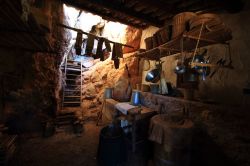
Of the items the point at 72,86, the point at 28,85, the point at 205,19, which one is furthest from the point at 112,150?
the point at 72,86

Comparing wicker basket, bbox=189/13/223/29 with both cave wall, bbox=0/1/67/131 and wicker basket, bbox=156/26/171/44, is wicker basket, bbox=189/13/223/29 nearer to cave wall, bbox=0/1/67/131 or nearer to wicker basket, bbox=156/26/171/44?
wicker basket, bbox=156/26/171/44

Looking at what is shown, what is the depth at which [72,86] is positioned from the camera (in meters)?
7.37

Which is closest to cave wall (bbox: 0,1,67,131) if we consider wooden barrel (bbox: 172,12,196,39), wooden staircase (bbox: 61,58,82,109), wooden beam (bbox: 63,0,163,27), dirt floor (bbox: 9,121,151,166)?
dirt floor (bbox: 9,121,151,166)

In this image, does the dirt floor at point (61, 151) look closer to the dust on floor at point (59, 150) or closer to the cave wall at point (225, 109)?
the dust on floor at point (59, 150)

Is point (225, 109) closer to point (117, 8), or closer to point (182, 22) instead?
point (182, 22)

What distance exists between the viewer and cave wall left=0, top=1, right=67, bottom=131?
332 cm

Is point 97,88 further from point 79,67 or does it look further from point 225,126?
point 225,126

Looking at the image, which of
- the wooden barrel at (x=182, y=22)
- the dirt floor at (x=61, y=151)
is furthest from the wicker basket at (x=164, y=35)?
the dirt floor at (x=61, y=151)

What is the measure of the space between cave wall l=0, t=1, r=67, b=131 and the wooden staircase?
1.52 metres

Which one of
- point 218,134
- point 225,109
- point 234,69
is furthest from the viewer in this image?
point 234,69

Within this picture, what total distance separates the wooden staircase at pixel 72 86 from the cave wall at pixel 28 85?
4.98 feet

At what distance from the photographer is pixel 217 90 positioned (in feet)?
8.86

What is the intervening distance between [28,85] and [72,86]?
3547 mm

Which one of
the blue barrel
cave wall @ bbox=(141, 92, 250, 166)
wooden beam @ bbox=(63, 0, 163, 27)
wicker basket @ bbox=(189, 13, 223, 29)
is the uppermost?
wooden beam @ bbox=(63, 0, 163, 27)
